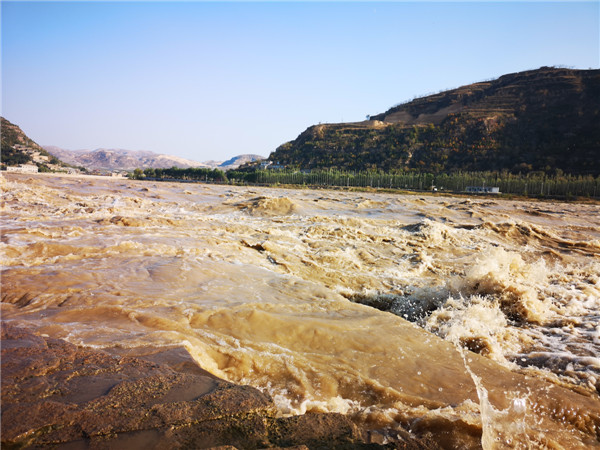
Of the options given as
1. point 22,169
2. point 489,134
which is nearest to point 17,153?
point 22,169

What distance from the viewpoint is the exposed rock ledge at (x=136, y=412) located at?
5.51ft

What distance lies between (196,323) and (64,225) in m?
6.82

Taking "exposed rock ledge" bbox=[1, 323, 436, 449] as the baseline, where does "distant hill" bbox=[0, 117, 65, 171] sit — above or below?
above

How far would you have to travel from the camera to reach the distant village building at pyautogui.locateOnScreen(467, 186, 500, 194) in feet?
170

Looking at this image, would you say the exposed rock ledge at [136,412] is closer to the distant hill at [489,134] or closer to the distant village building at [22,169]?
the distant village building at [22,169]

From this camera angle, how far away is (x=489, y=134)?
7975 centimetres

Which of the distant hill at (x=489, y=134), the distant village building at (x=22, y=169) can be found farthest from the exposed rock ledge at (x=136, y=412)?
the distant hill at (x=489, y=134)

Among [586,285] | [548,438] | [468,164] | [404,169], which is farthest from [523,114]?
[548,438]

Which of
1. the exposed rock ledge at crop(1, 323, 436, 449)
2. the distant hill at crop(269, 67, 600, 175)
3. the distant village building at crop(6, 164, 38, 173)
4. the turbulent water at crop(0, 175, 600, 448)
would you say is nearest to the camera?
the exposed rock ledge at crop(1, 323, 436, 449)

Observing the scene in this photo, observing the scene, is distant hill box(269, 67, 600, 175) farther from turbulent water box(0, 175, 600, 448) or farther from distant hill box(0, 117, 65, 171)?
turbulent water box(0, 175, 600, 448)

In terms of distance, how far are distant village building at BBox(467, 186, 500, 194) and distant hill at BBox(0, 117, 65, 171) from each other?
2685 inches

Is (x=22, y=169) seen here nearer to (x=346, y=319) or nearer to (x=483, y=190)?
(x=346, y=319)

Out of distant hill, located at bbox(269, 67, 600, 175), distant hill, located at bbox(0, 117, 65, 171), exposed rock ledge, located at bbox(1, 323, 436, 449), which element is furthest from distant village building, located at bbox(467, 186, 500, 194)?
distant hill, located at bbox(0, 117, 65, 171)

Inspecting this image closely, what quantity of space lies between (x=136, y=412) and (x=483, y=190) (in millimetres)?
60019
